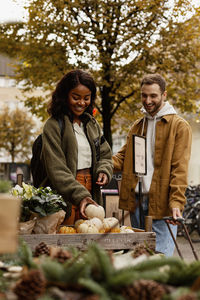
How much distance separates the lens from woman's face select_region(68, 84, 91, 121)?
10.2 feet

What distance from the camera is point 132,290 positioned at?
118cm

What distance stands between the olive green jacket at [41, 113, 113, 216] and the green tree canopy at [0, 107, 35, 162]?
3043 centimetres

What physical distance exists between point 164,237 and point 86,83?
1.25 meters

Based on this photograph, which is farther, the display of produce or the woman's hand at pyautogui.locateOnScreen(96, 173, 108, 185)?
the woman's hand at pyautogui.locateOnScreen(96, 173, 108, 185)

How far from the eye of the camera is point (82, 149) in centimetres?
315

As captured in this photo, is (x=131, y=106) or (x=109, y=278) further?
(x=131, y=106)

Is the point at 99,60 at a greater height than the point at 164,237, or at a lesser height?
greater

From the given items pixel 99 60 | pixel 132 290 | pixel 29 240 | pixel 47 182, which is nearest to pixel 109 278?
pixel 132 290

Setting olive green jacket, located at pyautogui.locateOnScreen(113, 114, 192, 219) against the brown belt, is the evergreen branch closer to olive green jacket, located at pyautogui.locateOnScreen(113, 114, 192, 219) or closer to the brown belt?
the brown belt

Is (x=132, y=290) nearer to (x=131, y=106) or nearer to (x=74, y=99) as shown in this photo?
(x=74, y=99)

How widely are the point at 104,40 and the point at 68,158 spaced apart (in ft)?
26.5

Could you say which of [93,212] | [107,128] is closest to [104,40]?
[107,128]

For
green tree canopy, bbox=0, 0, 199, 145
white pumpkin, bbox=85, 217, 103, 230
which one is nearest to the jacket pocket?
white pumpkin, bbox=85, 217, 103, 230

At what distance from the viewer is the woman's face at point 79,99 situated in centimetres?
312
